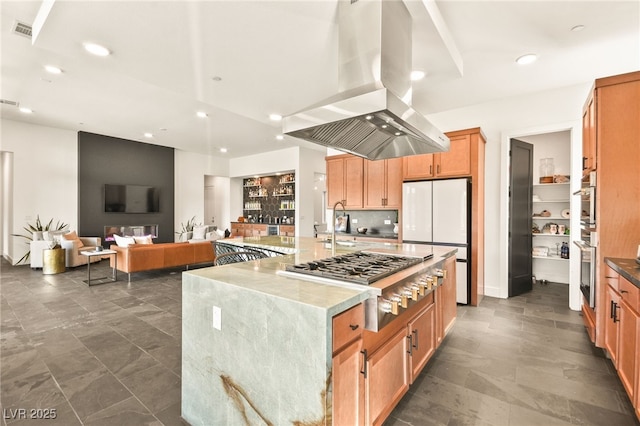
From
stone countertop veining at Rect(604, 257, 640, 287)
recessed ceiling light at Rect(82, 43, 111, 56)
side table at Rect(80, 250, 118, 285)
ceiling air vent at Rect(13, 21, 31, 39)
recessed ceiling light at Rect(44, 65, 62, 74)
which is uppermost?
recessed ceiling light at Rect(44, 65, 62, 74)

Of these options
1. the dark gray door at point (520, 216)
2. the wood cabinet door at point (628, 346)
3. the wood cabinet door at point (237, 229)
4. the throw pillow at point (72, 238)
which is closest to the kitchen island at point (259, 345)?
the wood cabinet door at point (628, 346)

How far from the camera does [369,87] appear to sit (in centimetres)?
175

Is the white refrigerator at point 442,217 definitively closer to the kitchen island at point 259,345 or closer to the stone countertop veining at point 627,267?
the stone countertop veining at point 627,267

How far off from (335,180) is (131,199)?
572 cm

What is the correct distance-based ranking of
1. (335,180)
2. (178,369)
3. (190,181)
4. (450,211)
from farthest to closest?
1. (190,181)
2. (335,180)
3. (450,211)
4. (178,369)

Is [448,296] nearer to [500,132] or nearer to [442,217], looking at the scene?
[442,217]

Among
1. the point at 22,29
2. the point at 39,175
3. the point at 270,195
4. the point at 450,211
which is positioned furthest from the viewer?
the point at 270,195

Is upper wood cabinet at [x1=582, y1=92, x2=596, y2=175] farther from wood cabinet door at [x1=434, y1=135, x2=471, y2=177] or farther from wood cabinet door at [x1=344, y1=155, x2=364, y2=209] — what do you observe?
wood cabinet door at [x1=344, y1=155, x2=364, y2=209]

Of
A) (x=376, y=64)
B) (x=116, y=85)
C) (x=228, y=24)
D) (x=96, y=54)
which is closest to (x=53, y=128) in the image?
(x=116, y=85)

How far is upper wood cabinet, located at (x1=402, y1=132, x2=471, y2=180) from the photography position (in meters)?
4.00

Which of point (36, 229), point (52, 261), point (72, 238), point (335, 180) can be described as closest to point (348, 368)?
point (335, 180)

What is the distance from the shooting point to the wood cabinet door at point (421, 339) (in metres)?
1.89

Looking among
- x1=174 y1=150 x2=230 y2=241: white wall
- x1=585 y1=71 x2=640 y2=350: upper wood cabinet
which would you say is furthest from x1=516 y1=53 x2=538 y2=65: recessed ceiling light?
x1=174 y1=150 x2=230 y2=241: white wall

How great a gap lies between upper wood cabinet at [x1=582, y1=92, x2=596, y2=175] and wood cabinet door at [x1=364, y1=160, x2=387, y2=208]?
8.26 ft
